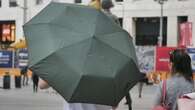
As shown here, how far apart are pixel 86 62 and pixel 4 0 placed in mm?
70320

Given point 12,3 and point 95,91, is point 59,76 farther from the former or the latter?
point 12,3

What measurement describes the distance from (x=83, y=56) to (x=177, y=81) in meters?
1.09

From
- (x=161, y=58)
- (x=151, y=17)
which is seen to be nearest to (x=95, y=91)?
(x=161, y=58)

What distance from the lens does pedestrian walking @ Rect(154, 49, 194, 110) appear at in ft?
19.5

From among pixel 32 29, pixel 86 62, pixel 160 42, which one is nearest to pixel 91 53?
pixel 86 62

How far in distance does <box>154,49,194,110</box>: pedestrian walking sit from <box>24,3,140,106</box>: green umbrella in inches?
17.4

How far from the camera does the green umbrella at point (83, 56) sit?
5.32 metres

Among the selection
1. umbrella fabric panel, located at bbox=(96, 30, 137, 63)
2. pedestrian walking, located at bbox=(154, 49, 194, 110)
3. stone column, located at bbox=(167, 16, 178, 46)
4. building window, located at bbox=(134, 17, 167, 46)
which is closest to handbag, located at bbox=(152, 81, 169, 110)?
pedestrian walking, located at bbox=(154, 49, 194, 110)

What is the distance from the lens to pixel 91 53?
5.42 m

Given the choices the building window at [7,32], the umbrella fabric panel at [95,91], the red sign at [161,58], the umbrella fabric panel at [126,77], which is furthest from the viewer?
the building window at [7,32]

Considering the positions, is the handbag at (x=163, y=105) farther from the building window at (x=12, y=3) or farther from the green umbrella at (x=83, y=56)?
the building window at (x=12, y=3)

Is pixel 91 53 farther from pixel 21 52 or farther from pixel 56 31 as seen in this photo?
pixel 21 52

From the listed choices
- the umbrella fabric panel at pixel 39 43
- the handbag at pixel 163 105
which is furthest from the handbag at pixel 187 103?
the umbrella fabric panel at pixel 39 43

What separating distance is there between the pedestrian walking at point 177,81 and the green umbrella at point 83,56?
441 millimetres
